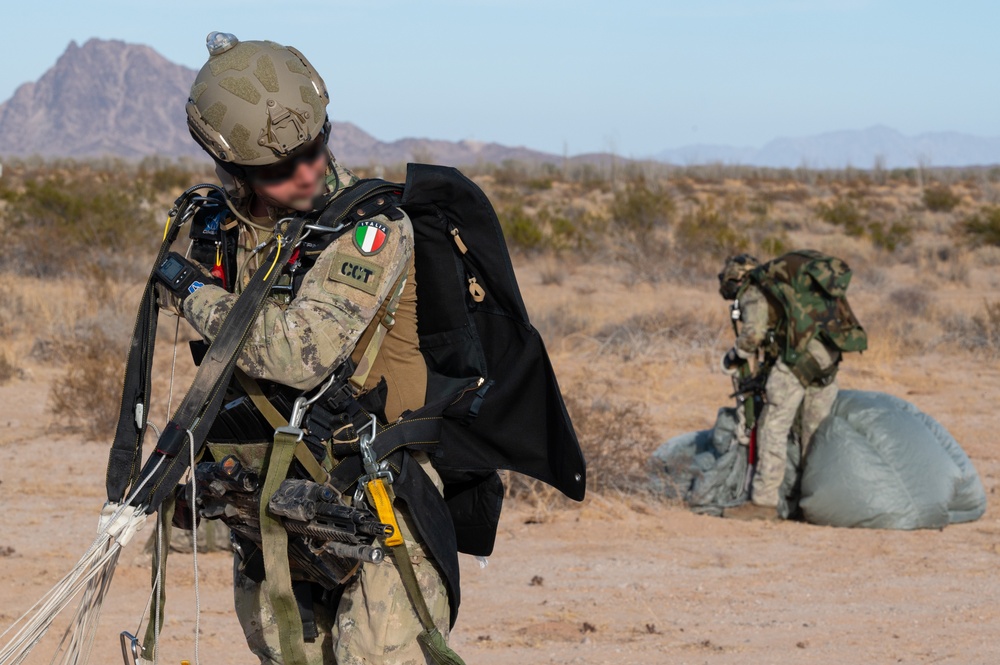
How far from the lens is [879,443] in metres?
7.32

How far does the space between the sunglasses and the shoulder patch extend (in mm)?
287

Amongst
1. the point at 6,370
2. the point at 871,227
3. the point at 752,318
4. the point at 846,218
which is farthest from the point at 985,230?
the point at 6,370

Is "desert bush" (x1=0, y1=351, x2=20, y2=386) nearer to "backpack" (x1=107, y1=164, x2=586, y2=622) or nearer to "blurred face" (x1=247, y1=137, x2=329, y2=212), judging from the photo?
"backpack" (x1=107, y1=164, x2=586, y2=622)

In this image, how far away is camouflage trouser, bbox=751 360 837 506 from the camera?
7.45 meters

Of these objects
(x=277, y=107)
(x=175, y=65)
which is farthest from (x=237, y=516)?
(x=175, y=65)

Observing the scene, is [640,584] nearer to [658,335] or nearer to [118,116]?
[658,335]

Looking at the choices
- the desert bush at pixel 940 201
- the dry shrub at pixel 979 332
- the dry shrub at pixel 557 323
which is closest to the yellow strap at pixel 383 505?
Answer: the dry shrub at pixel 557 323

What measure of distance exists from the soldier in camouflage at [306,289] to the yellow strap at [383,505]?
0.11 metres

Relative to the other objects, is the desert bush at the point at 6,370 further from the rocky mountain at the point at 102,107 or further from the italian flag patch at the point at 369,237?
the rocky mountain at the point at 102,107

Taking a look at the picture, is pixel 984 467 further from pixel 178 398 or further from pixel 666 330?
pixel 178 398

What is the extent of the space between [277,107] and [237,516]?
99 centimetres

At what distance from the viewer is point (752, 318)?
7.54 metres

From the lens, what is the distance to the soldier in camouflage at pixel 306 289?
2.66 metres

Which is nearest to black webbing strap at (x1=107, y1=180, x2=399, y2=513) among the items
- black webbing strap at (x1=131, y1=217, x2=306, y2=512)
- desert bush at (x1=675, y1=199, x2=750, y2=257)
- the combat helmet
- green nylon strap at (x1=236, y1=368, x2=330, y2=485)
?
black webbing strap at (x1=131, y1=217, x2=306, y2=512)
